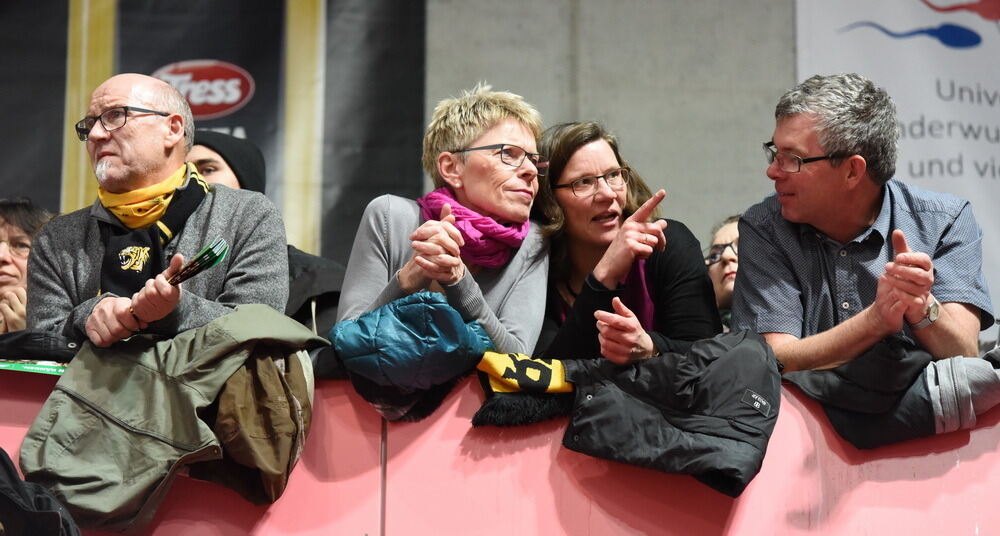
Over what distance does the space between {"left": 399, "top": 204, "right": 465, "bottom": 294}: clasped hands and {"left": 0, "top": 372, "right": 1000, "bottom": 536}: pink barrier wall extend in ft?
0.76

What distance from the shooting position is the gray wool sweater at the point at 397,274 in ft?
7.74

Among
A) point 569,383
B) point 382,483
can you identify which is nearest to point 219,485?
point 382,483

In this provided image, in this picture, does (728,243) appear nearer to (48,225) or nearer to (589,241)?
(589,241)

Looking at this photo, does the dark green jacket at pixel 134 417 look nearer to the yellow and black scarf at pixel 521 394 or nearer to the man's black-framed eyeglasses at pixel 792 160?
the yellow and black scarf at pixel 521 394

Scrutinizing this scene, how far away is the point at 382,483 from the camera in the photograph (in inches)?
86.0

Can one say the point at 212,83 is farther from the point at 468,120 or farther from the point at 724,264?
the point at 724,264

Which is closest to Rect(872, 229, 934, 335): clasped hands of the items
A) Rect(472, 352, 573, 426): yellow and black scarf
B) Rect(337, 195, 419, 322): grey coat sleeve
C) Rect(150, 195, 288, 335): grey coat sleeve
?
Rect(472, 352, 573, 426): yellow and black scarf

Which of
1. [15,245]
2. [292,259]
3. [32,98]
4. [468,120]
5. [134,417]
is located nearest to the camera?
[134,417]

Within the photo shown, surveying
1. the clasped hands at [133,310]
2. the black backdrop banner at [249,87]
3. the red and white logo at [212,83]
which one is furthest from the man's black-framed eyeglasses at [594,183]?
the red and white logo at [212,83]

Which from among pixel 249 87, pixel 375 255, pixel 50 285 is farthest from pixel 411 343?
pixel 249 87

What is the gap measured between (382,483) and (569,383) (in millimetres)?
425

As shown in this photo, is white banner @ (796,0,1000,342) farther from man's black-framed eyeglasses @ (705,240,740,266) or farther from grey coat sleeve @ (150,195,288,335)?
grey coat sleeve @ (150,195,288,335)

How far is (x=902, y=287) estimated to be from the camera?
6.81 ft

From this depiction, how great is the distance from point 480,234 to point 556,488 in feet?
1.96
